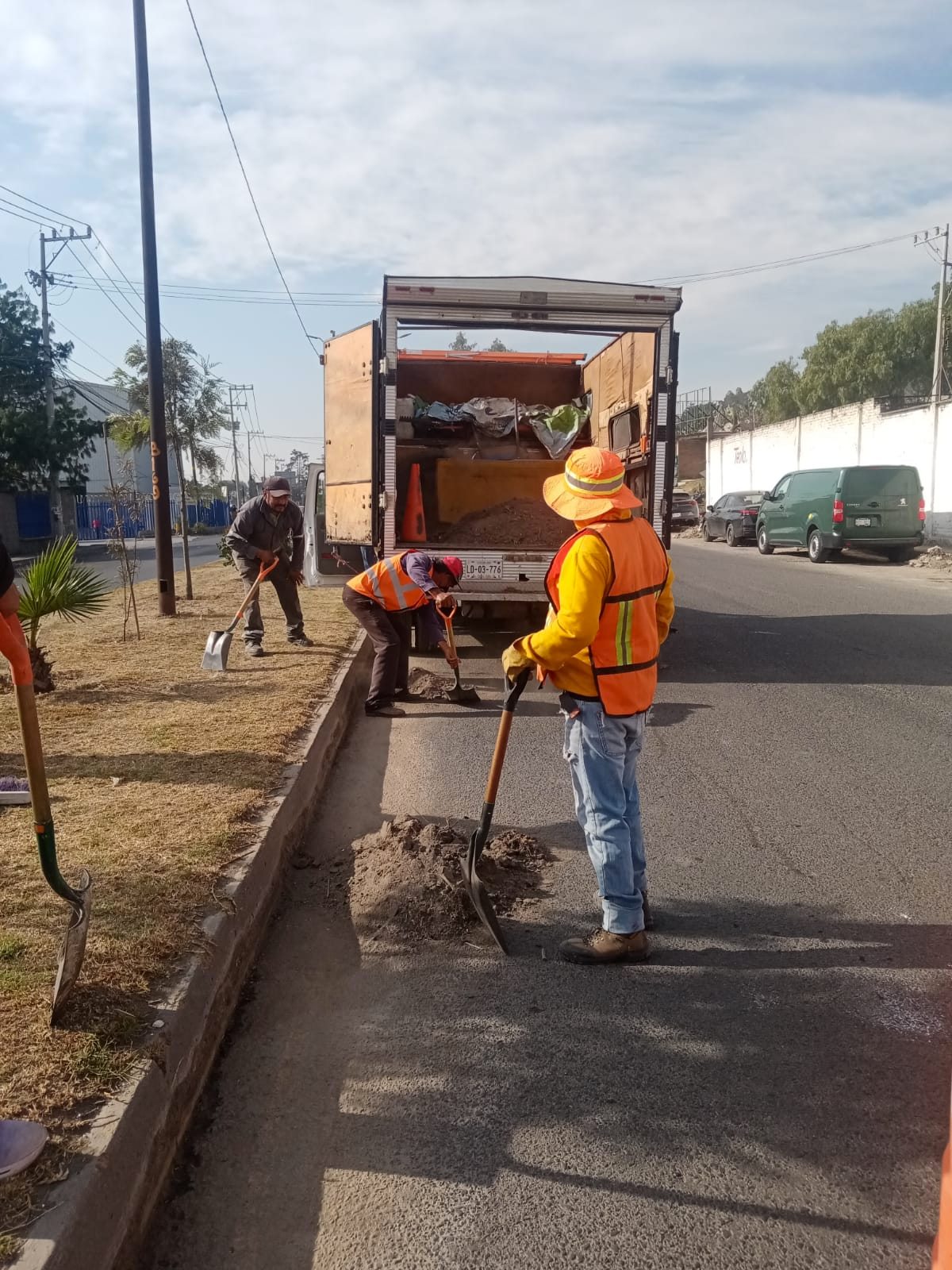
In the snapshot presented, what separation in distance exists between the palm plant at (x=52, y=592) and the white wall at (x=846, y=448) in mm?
20060

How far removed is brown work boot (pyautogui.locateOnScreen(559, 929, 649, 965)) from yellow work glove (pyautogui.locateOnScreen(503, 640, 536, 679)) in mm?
988

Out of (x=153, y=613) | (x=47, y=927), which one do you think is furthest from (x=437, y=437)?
(x=47, y=927)

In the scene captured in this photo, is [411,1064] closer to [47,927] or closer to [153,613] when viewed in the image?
[47,927]

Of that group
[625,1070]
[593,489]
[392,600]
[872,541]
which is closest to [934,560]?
[872,541]

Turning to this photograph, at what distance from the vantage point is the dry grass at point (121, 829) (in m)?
2.63

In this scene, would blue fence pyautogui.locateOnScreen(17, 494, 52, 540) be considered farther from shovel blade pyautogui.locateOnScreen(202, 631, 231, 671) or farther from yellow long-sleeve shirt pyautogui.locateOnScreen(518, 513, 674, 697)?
yellow long-sleeve shirt pyautogui.locateOnScreen(518, 513, 674, 697)

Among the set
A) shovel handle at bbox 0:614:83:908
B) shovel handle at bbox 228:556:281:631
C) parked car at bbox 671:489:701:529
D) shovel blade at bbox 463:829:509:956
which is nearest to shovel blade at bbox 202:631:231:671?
shovel handle at bbox 228:556:281:631

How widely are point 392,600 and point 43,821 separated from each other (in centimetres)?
472

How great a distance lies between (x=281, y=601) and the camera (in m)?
9.83

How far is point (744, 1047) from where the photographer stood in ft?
9.89

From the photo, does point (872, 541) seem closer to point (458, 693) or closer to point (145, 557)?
point (458, 693)

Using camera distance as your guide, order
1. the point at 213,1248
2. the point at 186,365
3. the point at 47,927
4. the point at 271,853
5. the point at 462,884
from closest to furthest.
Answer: the point at 213,1248
the point at 47,927
the point at 462,884
the point at 271,853
the point at 186,365

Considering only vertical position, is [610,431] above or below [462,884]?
above

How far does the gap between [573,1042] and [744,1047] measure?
0.51 m
